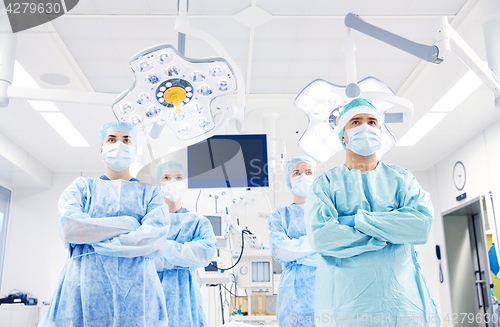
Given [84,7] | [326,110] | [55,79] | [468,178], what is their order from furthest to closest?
[468,178]
[55,79]
[84,7]
[326,110]

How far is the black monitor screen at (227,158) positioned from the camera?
325 cm

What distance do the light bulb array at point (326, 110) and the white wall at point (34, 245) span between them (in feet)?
17.5

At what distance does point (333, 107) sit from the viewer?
99.5 inches

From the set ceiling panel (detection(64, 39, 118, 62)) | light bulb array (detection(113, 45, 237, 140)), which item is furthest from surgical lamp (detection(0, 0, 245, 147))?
ceiling panel (detection(64, 39, 118, 62))

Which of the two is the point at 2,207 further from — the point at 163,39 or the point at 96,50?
the point at 163,39

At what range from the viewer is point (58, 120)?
525 centimetres

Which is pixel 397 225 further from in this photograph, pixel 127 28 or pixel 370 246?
pixel 127 28

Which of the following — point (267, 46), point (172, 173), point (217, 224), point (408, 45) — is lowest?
point (217, 224)

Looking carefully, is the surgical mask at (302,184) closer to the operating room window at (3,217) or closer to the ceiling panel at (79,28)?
the ceiling panel at (79,28)

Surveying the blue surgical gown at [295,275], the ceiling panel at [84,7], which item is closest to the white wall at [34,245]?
the ceiling panel at [84,7]

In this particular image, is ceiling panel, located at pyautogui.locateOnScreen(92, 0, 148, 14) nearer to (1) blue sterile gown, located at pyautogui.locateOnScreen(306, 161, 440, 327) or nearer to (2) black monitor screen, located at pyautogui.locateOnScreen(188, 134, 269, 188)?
(2) black monitor screen, located at pyautogui.locateOnScreen(188, 134, 269, 188)

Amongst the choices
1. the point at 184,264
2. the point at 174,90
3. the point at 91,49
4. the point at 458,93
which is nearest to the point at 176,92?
the point at 174,90

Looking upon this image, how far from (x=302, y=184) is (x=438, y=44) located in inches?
47.8

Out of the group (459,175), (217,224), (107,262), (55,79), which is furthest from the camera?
(459,175)
